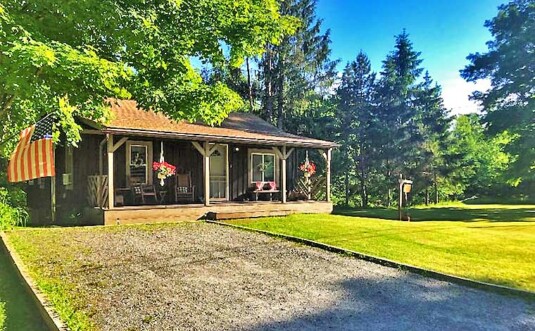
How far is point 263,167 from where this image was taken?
16.3m

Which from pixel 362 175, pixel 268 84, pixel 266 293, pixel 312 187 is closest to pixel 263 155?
pixel 312 187

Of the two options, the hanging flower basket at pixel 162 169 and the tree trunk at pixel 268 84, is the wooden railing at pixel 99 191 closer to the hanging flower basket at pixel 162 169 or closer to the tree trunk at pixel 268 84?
the hanging flower basket at pixel 162 169

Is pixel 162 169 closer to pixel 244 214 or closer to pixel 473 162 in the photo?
pixel 244 214

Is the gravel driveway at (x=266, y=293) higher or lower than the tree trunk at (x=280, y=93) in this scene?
lower

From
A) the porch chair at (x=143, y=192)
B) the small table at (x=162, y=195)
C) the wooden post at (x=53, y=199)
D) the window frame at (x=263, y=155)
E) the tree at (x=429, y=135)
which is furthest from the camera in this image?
the tree at (x=429, y=135)

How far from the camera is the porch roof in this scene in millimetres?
11430

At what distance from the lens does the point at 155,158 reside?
13344 millimetres

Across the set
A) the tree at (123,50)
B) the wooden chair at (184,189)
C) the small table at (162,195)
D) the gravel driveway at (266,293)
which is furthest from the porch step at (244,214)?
the tree at (123,50)

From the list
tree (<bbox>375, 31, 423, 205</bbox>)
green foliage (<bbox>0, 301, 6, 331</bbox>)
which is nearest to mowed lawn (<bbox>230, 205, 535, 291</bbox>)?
green foliage (<bbox>0, 301, 6, 331</bbox>)

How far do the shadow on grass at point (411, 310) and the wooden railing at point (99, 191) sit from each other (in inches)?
311

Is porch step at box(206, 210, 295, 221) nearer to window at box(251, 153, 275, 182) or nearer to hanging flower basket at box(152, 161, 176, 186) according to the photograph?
hanging flower basket at box(152, 161, 176, 186)

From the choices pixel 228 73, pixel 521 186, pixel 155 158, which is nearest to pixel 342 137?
pixel 228 73

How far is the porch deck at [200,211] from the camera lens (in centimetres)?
1098

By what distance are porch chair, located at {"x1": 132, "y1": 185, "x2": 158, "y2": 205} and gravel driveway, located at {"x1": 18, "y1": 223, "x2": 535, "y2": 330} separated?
4.26 m
